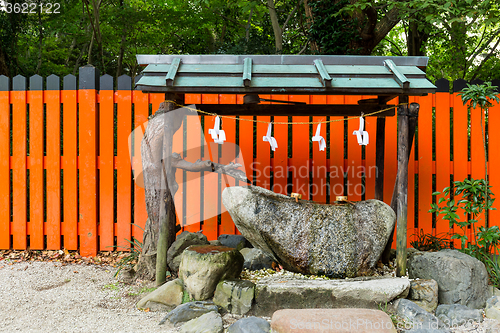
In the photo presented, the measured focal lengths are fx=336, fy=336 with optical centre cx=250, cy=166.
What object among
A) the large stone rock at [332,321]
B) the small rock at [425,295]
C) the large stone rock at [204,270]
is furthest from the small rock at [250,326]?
the small rock at [425,295]

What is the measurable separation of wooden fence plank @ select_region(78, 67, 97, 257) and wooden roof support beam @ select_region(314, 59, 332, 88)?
10.6ft

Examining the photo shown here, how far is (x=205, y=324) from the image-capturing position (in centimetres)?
303

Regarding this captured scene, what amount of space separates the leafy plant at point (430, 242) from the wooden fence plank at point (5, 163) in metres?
5.93

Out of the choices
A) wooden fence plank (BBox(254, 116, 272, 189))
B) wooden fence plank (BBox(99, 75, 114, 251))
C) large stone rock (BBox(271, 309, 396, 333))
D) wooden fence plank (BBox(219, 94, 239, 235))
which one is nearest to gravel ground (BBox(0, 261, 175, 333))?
wooden fence plank (BBox(99, 75, 114, 251))

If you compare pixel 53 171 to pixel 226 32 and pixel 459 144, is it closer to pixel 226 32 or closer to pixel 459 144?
pixel 459 144

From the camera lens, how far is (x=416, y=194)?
495 cm

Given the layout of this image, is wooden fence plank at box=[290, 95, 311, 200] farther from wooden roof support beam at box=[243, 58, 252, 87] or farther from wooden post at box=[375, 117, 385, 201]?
wooden roof support beam at box=[243, 58, 252, 87]

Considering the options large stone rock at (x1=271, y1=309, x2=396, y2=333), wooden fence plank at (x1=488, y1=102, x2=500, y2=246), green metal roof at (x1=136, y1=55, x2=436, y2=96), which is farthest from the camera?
wooden fence plank at (x1=488, y1=102, x2=500, y2=246)

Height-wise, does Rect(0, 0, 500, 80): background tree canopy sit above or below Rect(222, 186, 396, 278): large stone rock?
above

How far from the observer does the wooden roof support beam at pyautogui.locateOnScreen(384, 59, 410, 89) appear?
3.35 m

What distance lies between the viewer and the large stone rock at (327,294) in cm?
320

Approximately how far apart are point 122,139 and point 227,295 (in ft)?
9.35

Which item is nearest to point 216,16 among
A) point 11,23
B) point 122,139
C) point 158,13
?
point 158,13

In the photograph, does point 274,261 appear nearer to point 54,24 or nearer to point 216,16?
point 216,16
